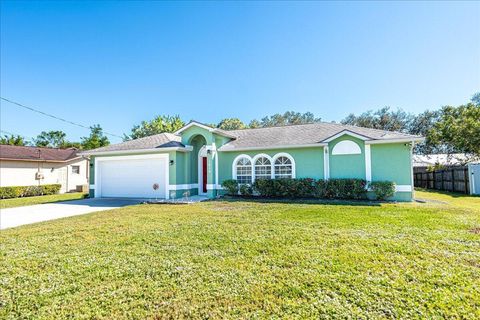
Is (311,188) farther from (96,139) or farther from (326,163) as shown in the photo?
(96,139)

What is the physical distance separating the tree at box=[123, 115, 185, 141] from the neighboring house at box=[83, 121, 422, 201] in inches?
844

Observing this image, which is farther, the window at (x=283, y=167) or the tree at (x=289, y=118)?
the tree at (x=289, y=118)

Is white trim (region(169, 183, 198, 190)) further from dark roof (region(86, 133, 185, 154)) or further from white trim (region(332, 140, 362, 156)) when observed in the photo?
white trim (region(332, 140, 362, 156))

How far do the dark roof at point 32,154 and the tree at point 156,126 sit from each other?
13164mm

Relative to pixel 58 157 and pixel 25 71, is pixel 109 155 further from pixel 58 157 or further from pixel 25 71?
pixel 58 157

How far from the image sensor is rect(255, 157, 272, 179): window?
15414 millimetres

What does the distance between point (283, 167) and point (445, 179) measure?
52.5 feet

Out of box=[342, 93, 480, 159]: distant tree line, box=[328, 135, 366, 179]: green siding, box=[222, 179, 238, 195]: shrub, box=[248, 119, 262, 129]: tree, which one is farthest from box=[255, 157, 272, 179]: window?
box=[248, 119, 262, 129]: tree

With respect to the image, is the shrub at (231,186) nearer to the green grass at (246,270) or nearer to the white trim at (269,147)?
the white trim at (269,147)

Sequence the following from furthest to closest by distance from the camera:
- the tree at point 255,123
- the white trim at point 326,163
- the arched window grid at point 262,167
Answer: the tree at point 255,123
the arched window grid at point 262,167
the white trim at point 326,163

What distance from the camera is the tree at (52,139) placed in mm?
51594

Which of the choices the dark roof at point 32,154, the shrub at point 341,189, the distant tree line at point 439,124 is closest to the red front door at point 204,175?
the shrub at point 341,189

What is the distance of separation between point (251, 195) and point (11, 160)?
2165 cm

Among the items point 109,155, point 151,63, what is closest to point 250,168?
point 109,155
